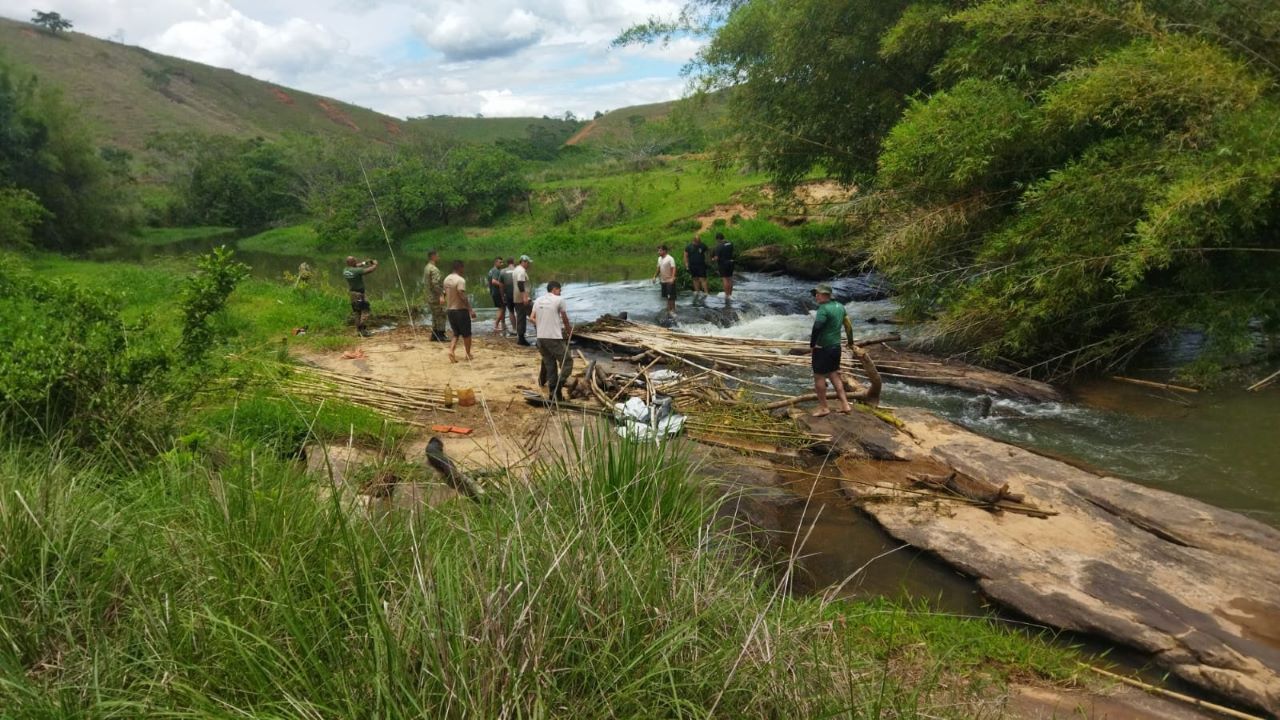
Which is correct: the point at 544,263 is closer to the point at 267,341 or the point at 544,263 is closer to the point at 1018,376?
the point at 267,341

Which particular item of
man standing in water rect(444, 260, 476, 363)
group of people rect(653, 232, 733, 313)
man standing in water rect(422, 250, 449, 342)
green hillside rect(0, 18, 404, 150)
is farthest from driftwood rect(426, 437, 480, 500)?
green hillside rect(0, 18, 404, 150)

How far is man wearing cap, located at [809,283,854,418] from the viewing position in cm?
836

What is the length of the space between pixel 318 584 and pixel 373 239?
142ft

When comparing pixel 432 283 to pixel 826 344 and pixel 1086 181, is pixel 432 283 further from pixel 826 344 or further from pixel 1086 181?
pixel 1086 181

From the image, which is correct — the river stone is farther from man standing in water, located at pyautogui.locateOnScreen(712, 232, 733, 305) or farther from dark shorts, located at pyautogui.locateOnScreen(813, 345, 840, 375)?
man standing in water, located at pyautogui.locateOnScreen(712, 232, 733, 305)

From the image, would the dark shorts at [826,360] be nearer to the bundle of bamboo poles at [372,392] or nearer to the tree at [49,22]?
the bundle of bamboo poles at [372,392]

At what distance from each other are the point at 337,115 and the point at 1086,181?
412 ft

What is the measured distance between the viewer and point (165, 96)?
9819 centimetres

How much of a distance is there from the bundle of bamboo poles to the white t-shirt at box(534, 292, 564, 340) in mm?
1491

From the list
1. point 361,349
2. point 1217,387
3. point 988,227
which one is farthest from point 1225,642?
point 361,349

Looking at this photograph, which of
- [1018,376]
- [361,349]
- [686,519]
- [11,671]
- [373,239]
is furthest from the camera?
[373,239]

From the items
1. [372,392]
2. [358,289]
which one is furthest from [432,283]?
[372,392]

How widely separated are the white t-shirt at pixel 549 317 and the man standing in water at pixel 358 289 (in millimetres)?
5310

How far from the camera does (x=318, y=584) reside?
2559mm
